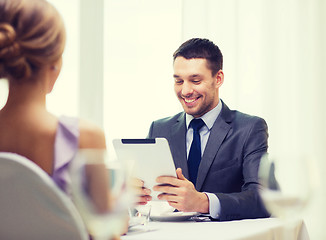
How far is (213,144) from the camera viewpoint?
276 cm

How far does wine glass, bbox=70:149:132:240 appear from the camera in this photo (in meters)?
0.83

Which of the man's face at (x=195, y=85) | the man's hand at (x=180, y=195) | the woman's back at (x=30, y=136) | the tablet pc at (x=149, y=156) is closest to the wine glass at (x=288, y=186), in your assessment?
the woman's back at (x=30, y=136)

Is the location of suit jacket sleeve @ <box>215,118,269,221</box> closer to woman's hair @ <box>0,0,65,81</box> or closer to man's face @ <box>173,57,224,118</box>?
man's face @ <box>173,57,224,118</box>

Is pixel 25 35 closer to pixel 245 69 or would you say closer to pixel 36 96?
pixel 36 96

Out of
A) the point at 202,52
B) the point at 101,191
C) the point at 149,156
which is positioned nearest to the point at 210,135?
the point at 202,52

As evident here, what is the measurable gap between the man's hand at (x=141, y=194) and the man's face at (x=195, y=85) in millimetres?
948

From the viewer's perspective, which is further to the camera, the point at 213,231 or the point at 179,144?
the point at 179,144

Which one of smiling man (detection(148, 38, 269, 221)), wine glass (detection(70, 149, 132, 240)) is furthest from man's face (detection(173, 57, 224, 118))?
wine glass (detection(70, 149, 132, 240))

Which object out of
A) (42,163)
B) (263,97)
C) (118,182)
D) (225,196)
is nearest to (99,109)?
(263,97)

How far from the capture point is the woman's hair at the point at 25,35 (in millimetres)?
1131

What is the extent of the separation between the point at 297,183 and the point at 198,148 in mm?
1609

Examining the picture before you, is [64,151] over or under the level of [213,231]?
over

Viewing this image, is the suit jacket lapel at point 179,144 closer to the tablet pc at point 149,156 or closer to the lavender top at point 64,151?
the tablet pc at point 149,156

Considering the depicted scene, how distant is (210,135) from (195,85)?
0.37 m
